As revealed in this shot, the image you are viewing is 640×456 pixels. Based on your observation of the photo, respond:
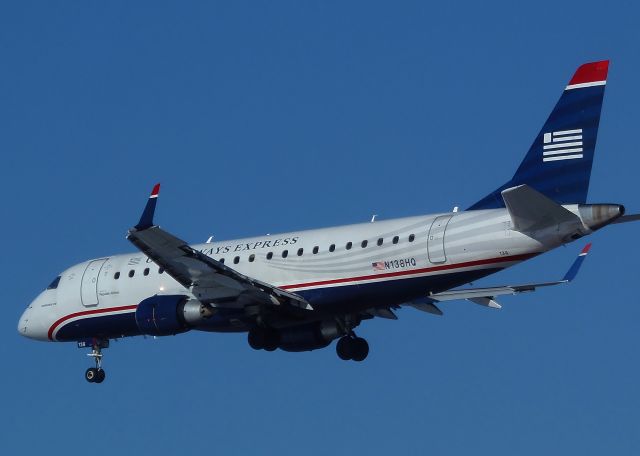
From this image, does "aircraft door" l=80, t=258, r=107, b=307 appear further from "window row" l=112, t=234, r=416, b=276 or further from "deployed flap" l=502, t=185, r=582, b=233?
"deployed flap" l=502, t=185, r=582, b=233

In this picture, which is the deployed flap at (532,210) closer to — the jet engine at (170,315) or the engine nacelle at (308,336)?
the engine nacelle at (308,336)

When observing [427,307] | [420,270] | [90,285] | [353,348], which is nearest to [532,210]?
[420,270]

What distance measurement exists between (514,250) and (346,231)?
6462mm

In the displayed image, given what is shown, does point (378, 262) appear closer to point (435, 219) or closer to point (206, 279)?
point (435, 219)

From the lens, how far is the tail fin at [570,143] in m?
47.8

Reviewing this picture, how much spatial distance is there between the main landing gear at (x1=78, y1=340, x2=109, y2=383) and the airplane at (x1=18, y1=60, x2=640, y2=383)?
2.0 inches

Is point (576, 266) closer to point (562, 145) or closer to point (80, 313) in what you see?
point (562, 145)

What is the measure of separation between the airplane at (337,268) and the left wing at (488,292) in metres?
0.04

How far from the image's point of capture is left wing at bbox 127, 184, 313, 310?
161 ft

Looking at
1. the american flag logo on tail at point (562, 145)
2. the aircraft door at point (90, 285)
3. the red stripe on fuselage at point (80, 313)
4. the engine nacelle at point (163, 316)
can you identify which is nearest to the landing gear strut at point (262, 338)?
the engine nacelle at point (163, 316)

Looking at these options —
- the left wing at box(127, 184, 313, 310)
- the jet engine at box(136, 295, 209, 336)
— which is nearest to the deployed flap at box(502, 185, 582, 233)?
the left wing at box(127, 184, 313, 310)

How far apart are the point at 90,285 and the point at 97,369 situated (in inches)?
125

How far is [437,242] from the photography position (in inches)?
1938

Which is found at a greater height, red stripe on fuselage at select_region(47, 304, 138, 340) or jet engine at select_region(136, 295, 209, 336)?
red stripe on fuselage at select_region(47, 304, 138, 340)
